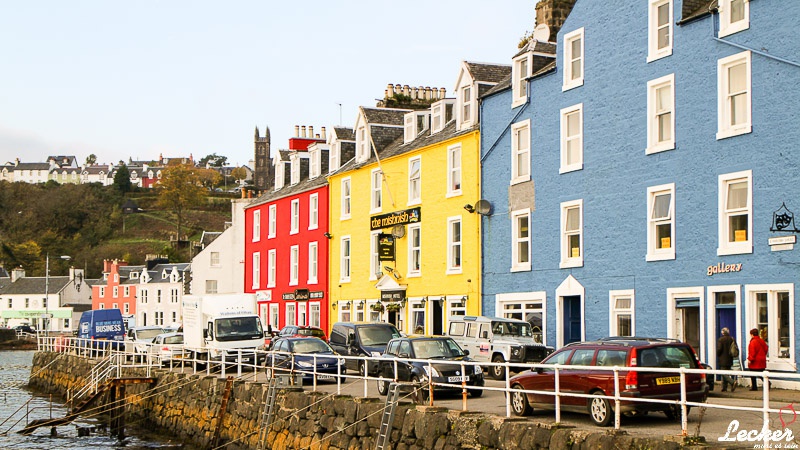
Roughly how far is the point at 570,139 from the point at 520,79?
3.56 meters

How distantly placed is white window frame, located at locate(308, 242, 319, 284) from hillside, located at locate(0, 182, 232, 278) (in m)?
105

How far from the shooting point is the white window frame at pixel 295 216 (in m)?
53.2

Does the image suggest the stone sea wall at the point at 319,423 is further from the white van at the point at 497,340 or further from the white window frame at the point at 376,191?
the white window frame at the point at 376,191

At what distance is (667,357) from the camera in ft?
58.6

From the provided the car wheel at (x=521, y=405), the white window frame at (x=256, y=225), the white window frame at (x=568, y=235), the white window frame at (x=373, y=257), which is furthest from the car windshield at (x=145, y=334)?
the car wheel at (x=521, y=405)

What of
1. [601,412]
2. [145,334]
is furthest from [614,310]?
[145,334]

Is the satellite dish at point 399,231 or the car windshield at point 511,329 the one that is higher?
the satellite dish at point 399,231

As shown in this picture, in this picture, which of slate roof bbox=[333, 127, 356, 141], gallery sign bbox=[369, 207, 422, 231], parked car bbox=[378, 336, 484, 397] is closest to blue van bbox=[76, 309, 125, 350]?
slate roof bbox=[333, 127, 356, 141]

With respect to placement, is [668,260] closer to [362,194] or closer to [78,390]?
[362,194]

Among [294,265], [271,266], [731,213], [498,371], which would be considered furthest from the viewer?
[271,266]

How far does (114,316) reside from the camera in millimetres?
52031

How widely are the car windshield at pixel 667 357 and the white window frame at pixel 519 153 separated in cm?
1655

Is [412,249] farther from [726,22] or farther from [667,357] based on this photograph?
[667,357]

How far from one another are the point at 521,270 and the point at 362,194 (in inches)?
508
